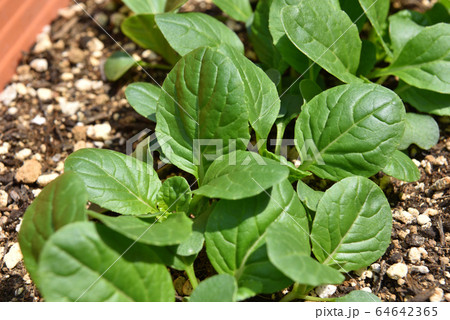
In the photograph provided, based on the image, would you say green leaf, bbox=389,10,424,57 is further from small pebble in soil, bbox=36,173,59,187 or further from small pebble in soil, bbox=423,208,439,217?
small pebble in soil, bbox=36,173,59,187

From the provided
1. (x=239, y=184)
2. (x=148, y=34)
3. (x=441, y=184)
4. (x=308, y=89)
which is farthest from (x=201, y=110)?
(x=441, y=184)

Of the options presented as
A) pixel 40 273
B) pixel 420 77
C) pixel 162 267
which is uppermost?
pixel 40 273

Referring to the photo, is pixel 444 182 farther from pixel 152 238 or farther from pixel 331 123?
pixel 152 238

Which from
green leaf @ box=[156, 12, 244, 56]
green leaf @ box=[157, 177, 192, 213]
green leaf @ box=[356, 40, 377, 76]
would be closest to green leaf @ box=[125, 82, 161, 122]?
green leaf @ box=[156, 12, 244, 56]

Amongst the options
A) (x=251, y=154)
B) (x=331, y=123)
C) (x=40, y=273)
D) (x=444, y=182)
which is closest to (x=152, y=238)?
(x=40, y=273)

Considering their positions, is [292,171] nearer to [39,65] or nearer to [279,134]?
[279,134]

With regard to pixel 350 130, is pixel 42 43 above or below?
above

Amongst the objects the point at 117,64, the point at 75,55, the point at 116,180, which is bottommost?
the point at 116,180
